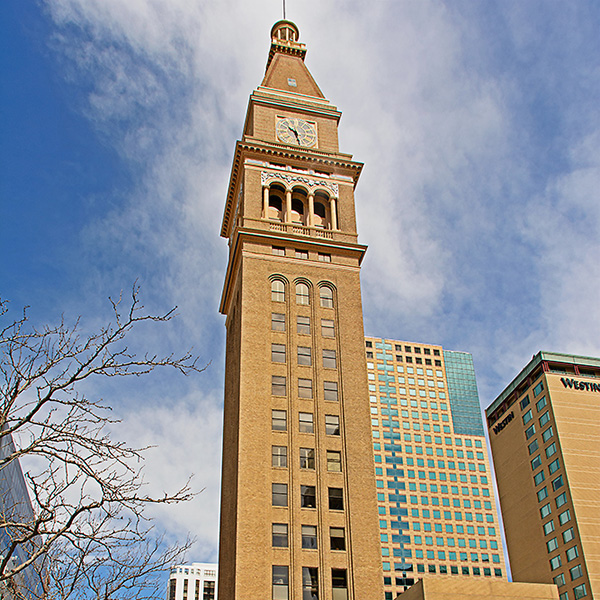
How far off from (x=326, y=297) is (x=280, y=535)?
69.3ft

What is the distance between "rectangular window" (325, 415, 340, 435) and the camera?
2096 inches

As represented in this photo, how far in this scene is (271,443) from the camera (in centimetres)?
5144

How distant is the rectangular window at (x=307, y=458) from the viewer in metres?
51.1

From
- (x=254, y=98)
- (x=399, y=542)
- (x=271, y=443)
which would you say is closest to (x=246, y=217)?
(x=254, y=98)

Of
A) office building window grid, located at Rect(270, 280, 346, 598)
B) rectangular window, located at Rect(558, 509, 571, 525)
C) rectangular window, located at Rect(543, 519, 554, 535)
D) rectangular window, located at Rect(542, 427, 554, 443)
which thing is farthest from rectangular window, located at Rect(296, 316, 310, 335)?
rectangular window, located at Rect(543, 519, 554, 535)

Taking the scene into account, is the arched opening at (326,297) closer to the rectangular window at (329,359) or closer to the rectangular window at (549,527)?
the rectangular window at (329,359)

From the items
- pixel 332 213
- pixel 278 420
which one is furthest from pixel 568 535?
pixel 278 420

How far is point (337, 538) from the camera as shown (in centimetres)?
4831

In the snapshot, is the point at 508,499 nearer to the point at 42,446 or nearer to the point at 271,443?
the point at 271,443

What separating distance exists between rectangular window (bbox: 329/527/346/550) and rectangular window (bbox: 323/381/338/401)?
33.9 ft

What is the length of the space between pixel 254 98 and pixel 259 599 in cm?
4930

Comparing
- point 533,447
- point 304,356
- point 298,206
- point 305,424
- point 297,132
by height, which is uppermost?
point 297,132

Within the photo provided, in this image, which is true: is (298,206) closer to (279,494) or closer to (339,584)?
(279,494)

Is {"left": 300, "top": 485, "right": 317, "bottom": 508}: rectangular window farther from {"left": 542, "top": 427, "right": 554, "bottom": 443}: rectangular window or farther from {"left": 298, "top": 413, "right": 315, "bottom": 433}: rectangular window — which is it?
{"left": 542, "top": 427, "right": 554, "bottom": 443}: rectangular window
